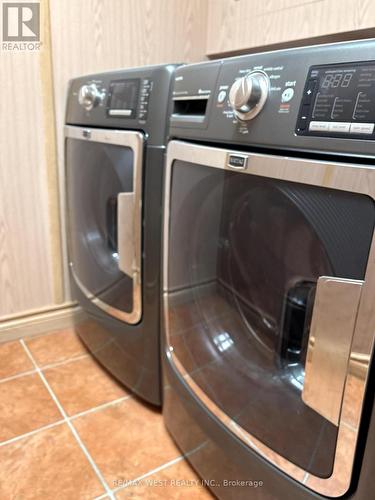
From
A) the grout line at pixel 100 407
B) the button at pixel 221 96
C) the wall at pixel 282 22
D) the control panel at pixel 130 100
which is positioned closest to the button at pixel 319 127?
the button at pixel 221 96

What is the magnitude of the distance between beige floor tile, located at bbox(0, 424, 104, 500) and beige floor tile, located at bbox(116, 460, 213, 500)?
0.28 feet

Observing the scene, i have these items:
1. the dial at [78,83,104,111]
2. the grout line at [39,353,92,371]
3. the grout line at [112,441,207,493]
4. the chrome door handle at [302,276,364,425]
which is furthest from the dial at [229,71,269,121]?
the grout line at [39,353,92,371]

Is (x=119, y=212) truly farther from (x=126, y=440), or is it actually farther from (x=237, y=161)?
(x=126, y=440)

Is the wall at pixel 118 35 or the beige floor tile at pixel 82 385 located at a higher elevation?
the wall at pixel 118 35

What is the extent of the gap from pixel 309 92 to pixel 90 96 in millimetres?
763

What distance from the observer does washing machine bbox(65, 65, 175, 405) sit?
96 cm

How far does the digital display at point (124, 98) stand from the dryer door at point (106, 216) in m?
0.06

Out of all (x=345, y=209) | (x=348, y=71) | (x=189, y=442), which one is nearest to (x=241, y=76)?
(x=348, y=71)

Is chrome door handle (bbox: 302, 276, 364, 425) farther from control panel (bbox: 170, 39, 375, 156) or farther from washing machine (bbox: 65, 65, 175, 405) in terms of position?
washing machine (bbox: 65, 65, 175, 405)

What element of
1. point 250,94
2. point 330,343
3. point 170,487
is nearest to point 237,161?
point 250,94

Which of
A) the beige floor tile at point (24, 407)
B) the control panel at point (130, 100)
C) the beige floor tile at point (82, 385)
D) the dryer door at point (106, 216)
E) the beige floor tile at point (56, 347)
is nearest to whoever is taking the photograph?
the control panel at point (130, 100)

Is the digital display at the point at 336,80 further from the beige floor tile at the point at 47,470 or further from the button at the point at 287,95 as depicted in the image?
the beige floor tile at the point at 47,470

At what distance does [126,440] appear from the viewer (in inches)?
43.1

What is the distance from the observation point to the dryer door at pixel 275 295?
1.82ft
